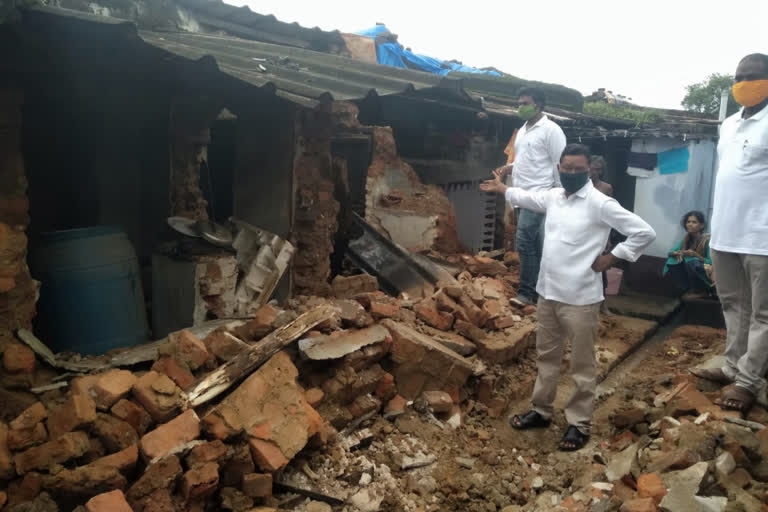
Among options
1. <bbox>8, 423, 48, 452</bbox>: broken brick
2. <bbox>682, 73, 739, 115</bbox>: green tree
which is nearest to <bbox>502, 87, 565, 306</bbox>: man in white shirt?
<bbox>8, 423, 48, 452</bbox>: broken brick

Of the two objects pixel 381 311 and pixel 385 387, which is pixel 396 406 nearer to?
pixel 385 387

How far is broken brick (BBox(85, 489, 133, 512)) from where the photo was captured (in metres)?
2.85

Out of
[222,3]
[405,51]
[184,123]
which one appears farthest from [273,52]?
[405,51]

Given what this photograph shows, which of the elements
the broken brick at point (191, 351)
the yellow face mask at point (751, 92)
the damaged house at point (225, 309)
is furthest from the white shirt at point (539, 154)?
the broken brick at point (191, 351)

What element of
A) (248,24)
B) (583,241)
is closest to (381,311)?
(583,241)

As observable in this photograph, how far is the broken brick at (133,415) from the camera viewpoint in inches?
133

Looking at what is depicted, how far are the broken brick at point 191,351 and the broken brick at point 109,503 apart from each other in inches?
39.3

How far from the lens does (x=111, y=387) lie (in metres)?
3.45

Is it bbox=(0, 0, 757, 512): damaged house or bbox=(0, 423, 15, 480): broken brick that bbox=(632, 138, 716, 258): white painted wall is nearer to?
bbox=(0, 0, 757, 512): damaged house

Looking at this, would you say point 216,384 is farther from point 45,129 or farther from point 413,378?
point 45,129

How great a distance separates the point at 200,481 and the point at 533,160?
4360mm

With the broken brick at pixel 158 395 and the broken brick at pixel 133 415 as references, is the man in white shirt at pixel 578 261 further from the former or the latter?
the broken brick at pixel 133 415

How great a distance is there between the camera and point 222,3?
27.5ft

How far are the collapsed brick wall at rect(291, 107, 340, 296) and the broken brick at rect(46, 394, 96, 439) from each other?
261 centimetres
